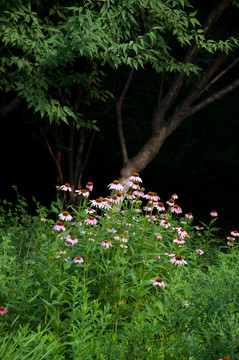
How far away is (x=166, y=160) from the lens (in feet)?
27.3

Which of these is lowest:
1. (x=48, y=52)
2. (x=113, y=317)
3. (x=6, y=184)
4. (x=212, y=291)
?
(x=6, y=184)

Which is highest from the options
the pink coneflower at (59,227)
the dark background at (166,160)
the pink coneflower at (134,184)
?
the pink coneflower at (134,184)

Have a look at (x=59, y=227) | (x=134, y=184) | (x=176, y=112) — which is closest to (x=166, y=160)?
(x=176, y=112)

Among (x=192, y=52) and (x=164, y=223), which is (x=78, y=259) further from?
(x=192, y=52)

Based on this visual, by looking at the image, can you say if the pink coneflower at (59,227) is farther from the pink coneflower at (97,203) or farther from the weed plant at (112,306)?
the pink coneflower at (97,203)

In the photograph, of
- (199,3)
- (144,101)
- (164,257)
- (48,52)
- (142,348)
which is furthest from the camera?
(144,101)

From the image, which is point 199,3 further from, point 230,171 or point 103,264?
point 103,264

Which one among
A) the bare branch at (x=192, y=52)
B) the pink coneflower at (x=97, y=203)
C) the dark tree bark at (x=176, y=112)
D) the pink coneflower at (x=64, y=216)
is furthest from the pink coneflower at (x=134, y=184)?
the bare branch at (x=192, y=52)


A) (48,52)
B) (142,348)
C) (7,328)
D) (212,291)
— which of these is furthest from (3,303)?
(48,52)

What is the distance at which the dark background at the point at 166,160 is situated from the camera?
27.2ft

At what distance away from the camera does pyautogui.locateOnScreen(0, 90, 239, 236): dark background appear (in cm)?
830

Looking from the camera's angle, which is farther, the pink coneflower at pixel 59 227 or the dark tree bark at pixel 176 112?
the dark tree bark at pixel 176 112

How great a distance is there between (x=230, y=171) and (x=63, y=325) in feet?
20.6

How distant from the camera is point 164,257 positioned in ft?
12.5
